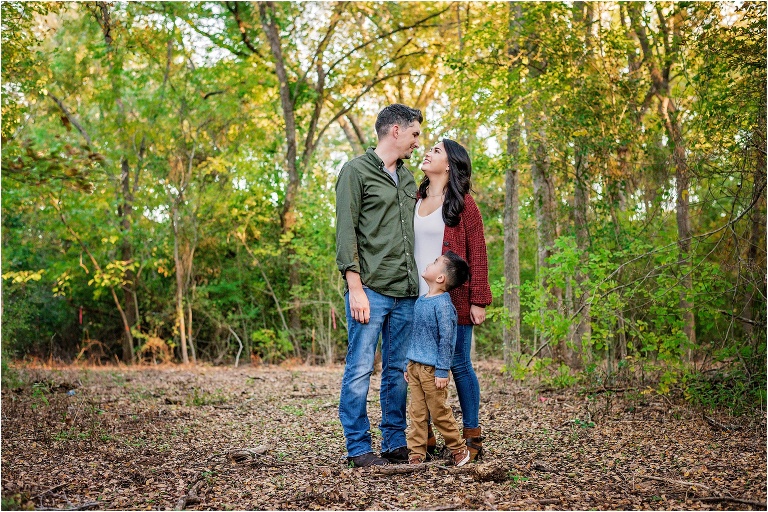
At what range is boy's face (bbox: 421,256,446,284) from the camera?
3947 mm

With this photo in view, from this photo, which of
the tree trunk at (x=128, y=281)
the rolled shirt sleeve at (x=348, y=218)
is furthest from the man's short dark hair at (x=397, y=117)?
the tree trunk at (x=128, y=281)

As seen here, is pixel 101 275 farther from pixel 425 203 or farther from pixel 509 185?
pixel 425 203

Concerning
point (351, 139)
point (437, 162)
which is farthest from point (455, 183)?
point (351, 139)

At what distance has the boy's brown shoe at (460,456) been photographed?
3.89 meters

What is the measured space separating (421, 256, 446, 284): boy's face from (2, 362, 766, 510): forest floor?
3.14 feet

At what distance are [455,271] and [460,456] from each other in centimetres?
96

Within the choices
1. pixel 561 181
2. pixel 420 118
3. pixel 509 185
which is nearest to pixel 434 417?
pixel 420 118

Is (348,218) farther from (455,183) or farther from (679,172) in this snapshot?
(679,172)

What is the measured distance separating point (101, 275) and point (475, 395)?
9.37 metres

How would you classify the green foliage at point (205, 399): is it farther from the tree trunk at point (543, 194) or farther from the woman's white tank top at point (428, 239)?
the woman's white tank top at point (428, 239)

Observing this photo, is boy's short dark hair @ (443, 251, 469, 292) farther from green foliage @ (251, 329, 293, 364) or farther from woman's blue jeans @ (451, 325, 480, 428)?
green foliage @ (251, 329, 293, 364)

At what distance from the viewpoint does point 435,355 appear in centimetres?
397

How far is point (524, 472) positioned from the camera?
374cm

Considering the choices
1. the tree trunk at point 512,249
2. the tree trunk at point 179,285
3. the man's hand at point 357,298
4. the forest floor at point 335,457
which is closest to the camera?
the forest floor at point 335,457
